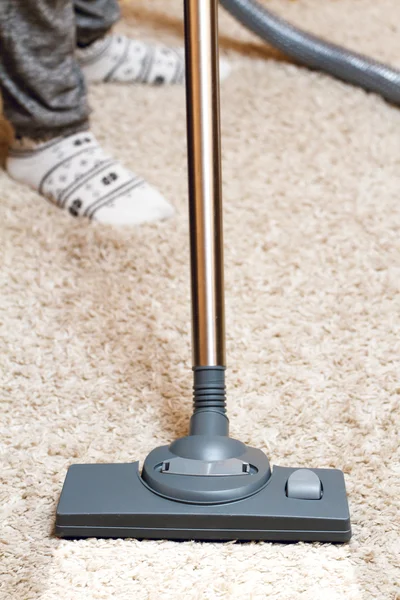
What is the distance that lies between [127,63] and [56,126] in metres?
0.39

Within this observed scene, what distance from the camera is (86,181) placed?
1.17m

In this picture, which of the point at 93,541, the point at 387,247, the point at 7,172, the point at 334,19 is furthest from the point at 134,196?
the point at 334,19

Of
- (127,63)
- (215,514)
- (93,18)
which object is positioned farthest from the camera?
(127,63)

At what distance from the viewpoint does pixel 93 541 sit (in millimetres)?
621

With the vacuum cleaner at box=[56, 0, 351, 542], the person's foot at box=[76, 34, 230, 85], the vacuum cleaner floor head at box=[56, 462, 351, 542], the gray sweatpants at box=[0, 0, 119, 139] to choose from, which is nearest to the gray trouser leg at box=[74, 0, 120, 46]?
the person's foot at box=[76, 34, 230, 85]

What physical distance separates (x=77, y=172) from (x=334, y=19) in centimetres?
94

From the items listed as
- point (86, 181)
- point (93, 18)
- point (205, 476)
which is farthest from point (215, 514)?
point (93, 18)

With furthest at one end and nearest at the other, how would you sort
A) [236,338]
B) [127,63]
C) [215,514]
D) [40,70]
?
[127,63]
[40,70]
[236,338]
[215,514]

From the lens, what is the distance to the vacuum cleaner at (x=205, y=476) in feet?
1.97

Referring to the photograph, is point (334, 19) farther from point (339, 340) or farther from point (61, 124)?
point (339, 340)

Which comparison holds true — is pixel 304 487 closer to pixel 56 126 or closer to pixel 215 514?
pixel 215 514

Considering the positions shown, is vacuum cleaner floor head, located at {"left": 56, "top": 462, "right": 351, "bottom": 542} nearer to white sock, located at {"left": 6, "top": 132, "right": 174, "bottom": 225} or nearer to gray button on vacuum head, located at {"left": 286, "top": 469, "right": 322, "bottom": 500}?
gray button on vacuum head, located at {"left": 286, "top": 469, "right": 322, "bottom": 500}

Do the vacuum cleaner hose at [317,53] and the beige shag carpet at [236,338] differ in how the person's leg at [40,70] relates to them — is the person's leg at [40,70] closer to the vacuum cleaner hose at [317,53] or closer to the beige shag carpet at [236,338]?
the beige shag carpet at [236,338]

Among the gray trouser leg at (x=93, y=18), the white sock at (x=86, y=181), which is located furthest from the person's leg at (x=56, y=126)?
the gray trouser leg at (x=93, y=18)
